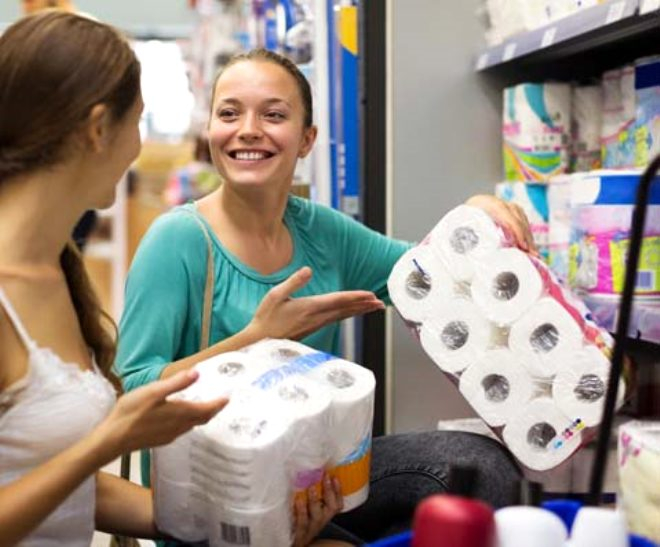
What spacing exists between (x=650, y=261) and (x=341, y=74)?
146cm

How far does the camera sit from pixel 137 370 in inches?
66.2

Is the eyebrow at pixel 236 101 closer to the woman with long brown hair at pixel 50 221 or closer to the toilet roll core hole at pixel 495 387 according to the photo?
the woman with long brown hair at pixel 50 221

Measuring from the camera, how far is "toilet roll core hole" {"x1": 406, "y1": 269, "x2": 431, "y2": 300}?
173cm

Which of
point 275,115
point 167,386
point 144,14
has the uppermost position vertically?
point 144,14

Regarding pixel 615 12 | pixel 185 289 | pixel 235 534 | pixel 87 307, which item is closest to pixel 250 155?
pixel 185 289

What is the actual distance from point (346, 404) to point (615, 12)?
0.91m

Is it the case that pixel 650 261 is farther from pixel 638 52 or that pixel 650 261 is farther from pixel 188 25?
pixel 188 25

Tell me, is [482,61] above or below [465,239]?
above

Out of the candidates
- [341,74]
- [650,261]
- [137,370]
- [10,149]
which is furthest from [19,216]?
[341,74]

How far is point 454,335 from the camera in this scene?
5.55ft

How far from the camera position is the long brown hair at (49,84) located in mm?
1215

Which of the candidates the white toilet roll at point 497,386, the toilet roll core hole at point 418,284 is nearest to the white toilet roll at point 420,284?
the toilet roll core hole at point 418,284

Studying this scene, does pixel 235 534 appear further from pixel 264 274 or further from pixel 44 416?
pixel 264 274

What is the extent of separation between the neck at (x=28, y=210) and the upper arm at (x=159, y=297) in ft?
1.43
